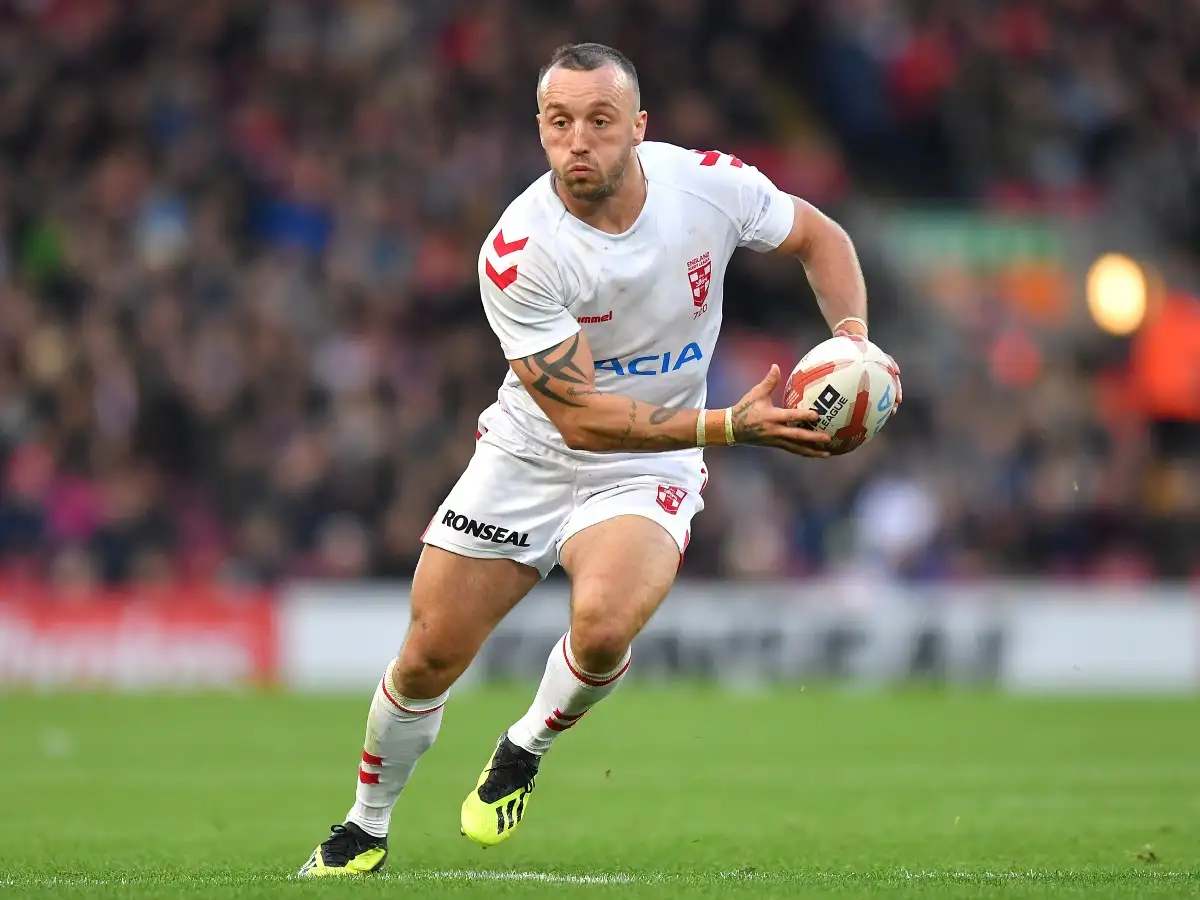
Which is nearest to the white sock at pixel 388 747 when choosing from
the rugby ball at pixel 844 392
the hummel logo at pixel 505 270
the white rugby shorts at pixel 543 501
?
the white rugby shorts at pixel 543 501

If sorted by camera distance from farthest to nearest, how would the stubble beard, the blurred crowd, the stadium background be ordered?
the blurred crowd, the stadium background, the stubble beard

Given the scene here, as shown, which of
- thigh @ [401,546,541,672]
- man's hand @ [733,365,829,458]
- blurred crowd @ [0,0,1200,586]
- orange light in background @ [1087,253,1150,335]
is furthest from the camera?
orange light in background @ [1087,253,1150,335]

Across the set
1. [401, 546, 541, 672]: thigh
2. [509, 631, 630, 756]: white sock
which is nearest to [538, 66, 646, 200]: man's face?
[401, 546, 541, 672]: thigh

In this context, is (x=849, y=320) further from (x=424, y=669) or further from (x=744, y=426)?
(x=424, y=669)

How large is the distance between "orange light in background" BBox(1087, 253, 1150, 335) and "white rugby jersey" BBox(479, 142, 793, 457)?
11.1 meters

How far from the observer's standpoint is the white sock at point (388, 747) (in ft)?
22.1

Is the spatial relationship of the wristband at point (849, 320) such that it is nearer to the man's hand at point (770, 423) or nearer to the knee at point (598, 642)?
the man's hand at point (770, 423)

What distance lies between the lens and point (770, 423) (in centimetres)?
593

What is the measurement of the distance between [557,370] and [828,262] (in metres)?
1.18

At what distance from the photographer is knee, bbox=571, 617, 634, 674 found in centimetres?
632

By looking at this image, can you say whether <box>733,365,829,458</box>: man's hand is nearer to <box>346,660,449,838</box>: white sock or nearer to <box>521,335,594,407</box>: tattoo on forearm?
<box>521,335,594,407</box>: tattoo on forearm

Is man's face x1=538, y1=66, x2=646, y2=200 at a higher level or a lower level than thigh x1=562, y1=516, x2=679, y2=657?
higher

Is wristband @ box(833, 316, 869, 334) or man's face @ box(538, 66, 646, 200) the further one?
wristband @ box(833, 316, 869, 334)

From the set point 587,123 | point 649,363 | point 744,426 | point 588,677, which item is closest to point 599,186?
point 587,123
